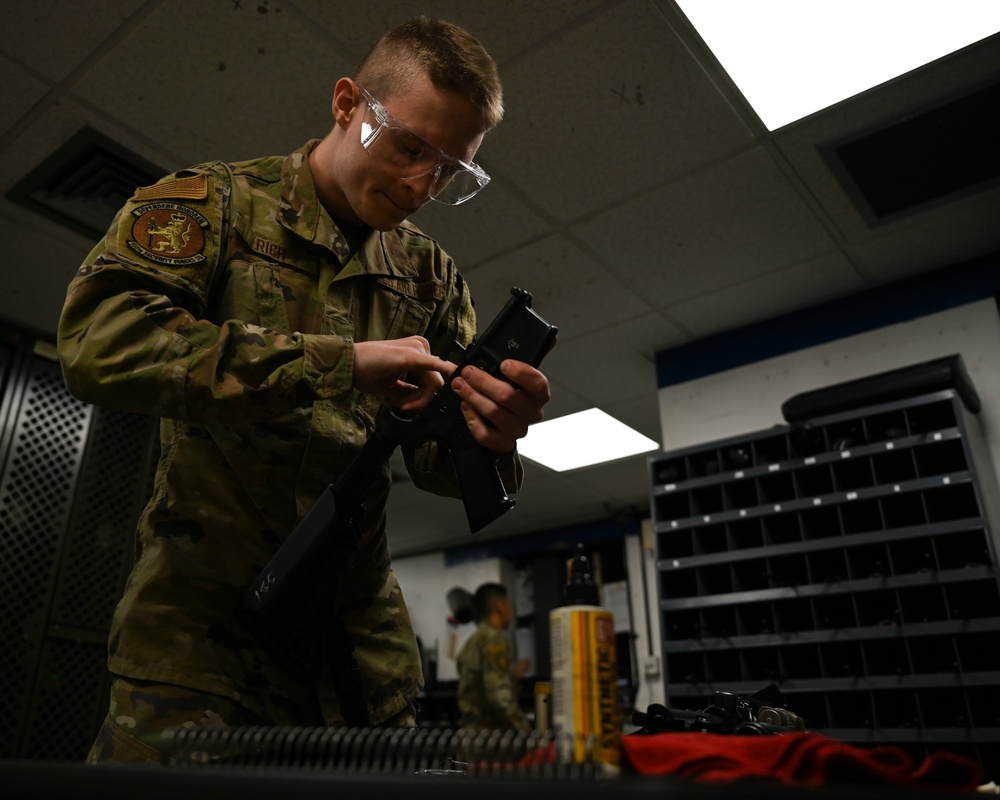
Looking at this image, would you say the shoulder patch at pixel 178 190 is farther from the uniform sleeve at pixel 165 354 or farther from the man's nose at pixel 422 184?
the man's nose at pixel 422 184

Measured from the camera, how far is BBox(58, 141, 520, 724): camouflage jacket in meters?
0.90

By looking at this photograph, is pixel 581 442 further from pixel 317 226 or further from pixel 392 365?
pixel 392 365

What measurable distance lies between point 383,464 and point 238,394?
0.24 metres

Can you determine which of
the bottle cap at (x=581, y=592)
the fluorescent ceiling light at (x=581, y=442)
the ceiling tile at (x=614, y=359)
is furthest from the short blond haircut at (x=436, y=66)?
the fluorescent ceiling light at (x=581, y=442)

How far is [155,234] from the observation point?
3.31 ft

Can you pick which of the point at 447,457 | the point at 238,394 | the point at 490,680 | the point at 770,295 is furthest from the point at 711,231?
the point at 490,680

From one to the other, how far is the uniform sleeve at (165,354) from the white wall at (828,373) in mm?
3119

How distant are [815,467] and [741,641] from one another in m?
0.71

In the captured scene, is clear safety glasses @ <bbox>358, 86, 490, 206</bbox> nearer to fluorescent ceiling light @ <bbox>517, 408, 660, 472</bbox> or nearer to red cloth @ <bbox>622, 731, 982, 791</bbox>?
red cloth @ <bbox>622, 731, 982, 791</bbox>

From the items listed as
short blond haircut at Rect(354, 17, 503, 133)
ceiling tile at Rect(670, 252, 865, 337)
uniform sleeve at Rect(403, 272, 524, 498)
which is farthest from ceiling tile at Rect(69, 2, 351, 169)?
ceiling tile at Rect(670, 252, 865, 337)

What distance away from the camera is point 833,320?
12.2ft

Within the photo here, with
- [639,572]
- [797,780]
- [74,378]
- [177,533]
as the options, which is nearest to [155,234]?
[74,378]

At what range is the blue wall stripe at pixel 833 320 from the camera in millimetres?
3404

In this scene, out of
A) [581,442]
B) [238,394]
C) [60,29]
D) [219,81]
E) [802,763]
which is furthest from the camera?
[581,442]
